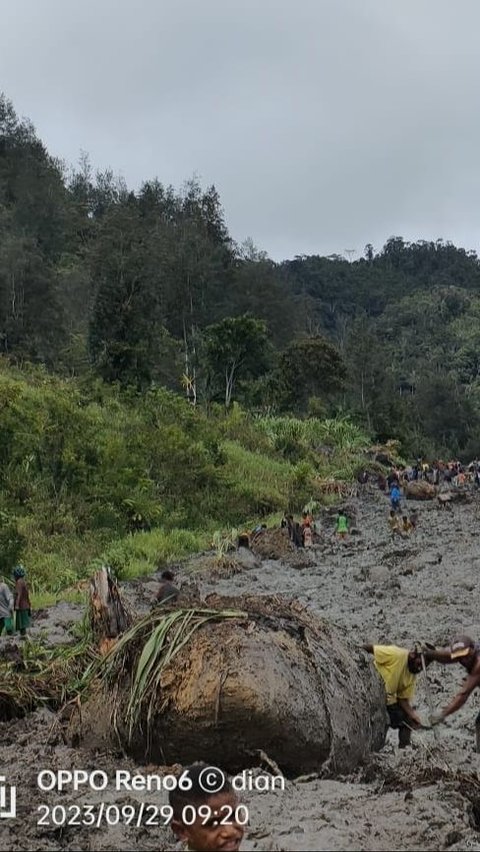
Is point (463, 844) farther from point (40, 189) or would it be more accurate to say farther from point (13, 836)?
point (40, 189)

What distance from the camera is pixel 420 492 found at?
32.7 meters

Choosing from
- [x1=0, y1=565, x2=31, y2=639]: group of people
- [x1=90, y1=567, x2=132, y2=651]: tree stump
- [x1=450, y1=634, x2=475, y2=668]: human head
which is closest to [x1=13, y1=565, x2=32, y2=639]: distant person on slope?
[x1=0, y1=565, x2=31, y2=639]: group of people

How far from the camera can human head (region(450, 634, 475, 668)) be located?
638cm

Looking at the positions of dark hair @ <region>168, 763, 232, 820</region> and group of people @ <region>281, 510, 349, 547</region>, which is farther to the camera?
group of people @ <region>281, 510, 349, 547</region>

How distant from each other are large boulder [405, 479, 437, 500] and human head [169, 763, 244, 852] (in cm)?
3034

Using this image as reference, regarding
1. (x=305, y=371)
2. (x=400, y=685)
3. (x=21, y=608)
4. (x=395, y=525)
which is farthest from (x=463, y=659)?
(x=305, y=371)

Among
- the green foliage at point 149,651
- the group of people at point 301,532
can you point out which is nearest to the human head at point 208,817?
the green foliage at point 149,651

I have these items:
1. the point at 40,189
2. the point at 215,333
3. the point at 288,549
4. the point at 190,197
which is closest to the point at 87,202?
the point at 190,197

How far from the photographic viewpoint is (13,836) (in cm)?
440

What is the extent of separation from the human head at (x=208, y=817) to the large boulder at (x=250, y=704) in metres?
2.19

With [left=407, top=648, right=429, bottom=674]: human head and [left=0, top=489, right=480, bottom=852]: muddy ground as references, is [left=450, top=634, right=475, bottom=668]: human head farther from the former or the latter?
[left=0, top=489, right=480, bottom=852]: muddy ground

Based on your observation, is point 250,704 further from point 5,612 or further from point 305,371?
point 305,371

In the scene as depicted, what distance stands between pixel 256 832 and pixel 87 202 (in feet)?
262

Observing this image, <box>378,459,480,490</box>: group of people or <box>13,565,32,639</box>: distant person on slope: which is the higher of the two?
<box>378,459,480,490</box>: group of people
